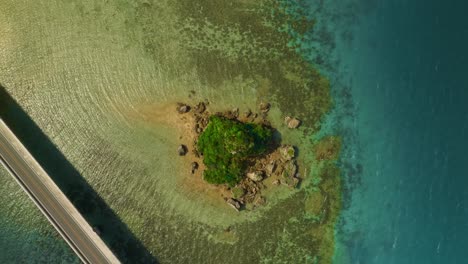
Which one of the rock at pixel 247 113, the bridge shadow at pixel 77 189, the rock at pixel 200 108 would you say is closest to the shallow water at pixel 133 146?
the bridge shadow at pixel 77 189

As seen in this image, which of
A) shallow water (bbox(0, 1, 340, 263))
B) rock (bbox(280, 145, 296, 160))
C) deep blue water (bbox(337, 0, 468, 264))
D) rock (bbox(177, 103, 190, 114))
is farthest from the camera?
deep blue water (bbox(337, 0, 468, 264))

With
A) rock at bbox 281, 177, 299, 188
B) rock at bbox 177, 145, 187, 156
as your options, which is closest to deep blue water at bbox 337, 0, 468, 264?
rock at bbox 281, 177, 299, 188

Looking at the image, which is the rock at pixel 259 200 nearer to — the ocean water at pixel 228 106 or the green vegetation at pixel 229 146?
the ocean water at pixel 228 106

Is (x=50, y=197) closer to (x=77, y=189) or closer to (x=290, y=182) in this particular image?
(x=77, y=189)

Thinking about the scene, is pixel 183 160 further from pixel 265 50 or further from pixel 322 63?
pixel 322 63

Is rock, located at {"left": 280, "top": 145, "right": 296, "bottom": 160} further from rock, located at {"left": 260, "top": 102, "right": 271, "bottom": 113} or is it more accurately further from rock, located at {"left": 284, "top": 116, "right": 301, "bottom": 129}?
rock, located at {"left": 260, "top": 102, "right": 271, "bottom": 113}

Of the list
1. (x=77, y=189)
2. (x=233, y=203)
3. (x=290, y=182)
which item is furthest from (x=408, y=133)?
(x=77, y=189)

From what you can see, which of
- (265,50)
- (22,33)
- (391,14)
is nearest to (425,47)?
(391,14)
